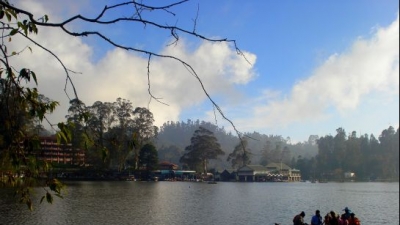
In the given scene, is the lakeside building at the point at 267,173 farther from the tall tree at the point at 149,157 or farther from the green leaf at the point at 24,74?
the green leaf at the point at 24,74

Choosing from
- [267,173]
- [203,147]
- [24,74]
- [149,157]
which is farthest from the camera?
[267,173]

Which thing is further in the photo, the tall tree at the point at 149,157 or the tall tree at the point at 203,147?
the tall tree at the point at 203,147

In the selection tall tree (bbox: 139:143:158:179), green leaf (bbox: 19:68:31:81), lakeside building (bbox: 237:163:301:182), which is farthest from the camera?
lakeside building (bbox: 237:163:301:182)

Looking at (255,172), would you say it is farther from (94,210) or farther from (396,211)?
(94,210)

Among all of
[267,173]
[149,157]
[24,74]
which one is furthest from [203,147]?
[24,74]

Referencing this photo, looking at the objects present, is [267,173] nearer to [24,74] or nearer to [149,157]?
[149,157]

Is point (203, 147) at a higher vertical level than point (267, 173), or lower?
higher

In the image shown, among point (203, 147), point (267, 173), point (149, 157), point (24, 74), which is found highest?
point (203, 147)

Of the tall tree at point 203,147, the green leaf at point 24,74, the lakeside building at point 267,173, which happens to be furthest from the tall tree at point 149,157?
the green leaf at point 24,74

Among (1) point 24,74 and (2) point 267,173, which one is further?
(2) point 267,173

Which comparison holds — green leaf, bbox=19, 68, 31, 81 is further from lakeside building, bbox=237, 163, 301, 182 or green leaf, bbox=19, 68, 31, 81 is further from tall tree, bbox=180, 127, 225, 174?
lakeside building, bbox=237, 163, 301, 182

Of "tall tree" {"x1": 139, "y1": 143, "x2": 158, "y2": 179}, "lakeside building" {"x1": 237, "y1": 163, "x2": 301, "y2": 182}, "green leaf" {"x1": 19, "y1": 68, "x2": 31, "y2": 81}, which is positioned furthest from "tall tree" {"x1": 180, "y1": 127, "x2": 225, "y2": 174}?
"green leaf" {"x1": 19, "y1": 68, "x2": 31, "y2": 81}

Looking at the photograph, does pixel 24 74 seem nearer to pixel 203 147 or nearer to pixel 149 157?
pixel 149 157

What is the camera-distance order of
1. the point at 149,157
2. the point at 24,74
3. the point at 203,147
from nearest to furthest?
the point at 24,74, the point at 149,157, the point at 203,147
